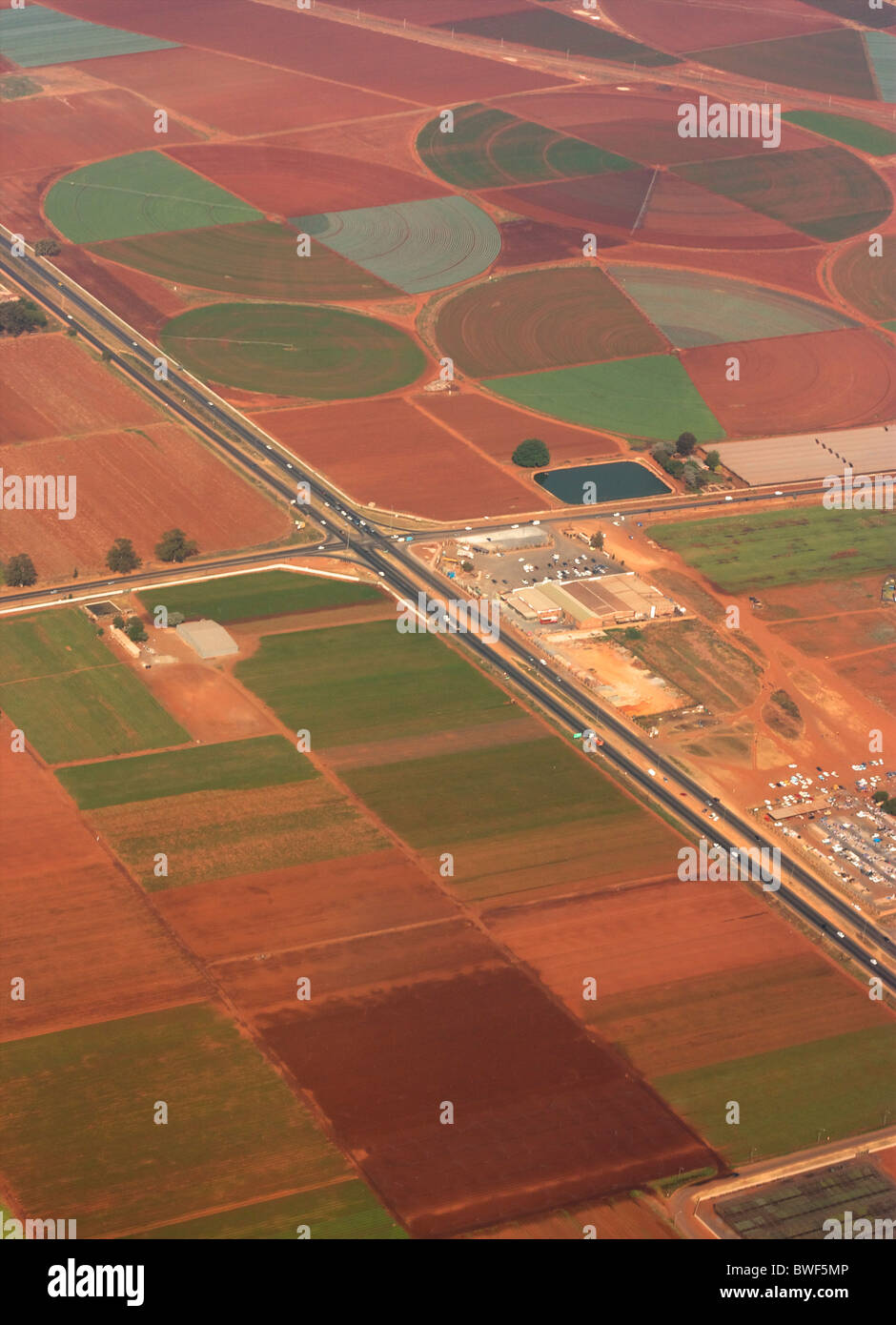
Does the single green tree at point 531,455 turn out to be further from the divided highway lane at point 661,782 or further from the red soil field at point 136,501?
the divided highway lane at point 661,782

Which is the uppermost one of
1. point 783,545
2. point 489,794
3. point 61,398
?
point 61,398

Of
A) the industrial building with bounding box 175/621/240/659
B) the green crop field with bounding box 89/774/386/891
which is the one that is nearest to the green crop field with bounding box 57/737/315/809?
the green crop field with bounding box 89/774/386/891

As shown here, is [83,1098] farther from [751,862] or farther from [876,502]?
[876,502]

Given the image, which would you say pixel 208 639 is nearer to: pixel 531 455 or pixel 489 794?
pixel 489 794

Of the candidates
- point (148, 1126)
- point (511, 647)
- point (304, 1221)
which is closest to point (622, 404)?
point (511, 647)

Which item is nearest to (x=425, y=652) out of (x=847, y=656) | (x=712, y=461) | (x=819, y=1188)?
(x=847, y=656)
